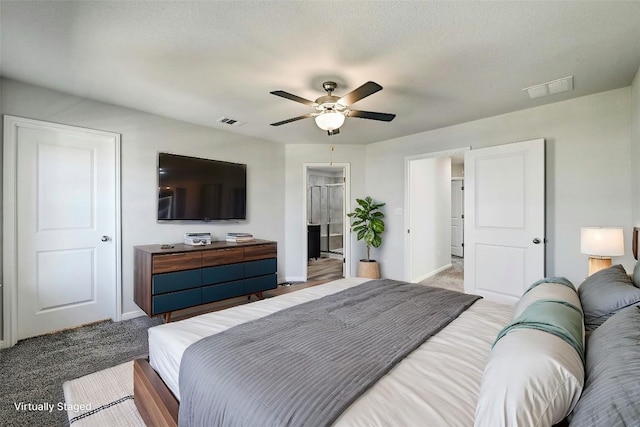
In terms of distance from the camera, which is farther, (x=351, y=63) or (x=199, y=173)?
(x=199, y=173)

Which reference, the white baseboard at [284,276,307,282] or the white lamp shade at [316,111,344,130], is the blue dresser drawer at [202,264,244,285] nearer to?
the white baseboard at [284,276,307,282]

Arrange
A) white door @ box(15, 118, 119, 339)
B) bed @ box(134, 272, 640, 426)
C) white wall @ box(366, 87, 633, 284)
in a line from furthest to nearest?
white wall @ box(366, 87, 633, 284)
white door @ box(15, 118, 119, 339)
bed @ box(134, 272, 640, 426)

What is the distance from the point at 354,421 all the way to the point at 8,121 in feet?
11.8

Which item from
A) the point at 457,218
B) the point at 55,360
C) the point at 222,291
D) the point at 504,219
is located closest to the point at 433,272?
the point at 504,219

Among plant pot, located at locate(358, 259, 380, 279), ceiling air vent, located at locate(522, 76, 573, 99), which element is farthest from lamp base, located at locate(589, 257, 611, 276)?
plant pot, located at locate(358, 259, 380, 279)

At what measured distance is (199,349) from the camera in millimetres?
1265

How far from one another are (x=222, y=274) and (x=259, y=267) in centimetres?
51

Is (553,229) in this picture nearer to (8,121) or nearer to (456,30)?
(456,30)

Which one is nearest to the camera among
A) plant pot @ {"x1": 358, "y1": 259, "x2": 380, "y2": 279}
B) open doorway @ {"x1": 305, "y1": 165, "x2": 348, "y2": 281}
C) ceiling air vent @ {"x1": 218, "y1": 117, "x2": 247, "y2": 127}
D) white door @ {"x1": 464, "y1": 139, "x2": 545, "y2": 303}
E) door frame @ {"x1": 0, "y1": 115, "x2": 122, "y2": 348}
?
door frame @ {"x1": 0, "y1": 115, "x2": 122, "y2": 348}

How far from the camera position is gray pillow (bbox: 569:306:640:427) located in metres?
0.63

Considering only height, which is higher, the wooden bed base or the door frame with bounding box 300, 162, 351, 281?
the door frame with bounding box 300, 162, 351, 281

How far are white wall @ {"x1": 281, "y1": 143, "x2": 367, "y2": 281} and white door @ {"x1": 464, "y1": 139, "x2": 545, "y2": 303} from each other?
1.93 meters

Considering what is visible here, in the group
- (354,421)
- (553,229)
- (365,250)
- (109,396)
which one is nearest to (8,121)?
(109,396)

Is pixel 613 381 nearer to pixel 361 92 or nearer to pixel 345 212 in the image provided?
pixel 361 92
